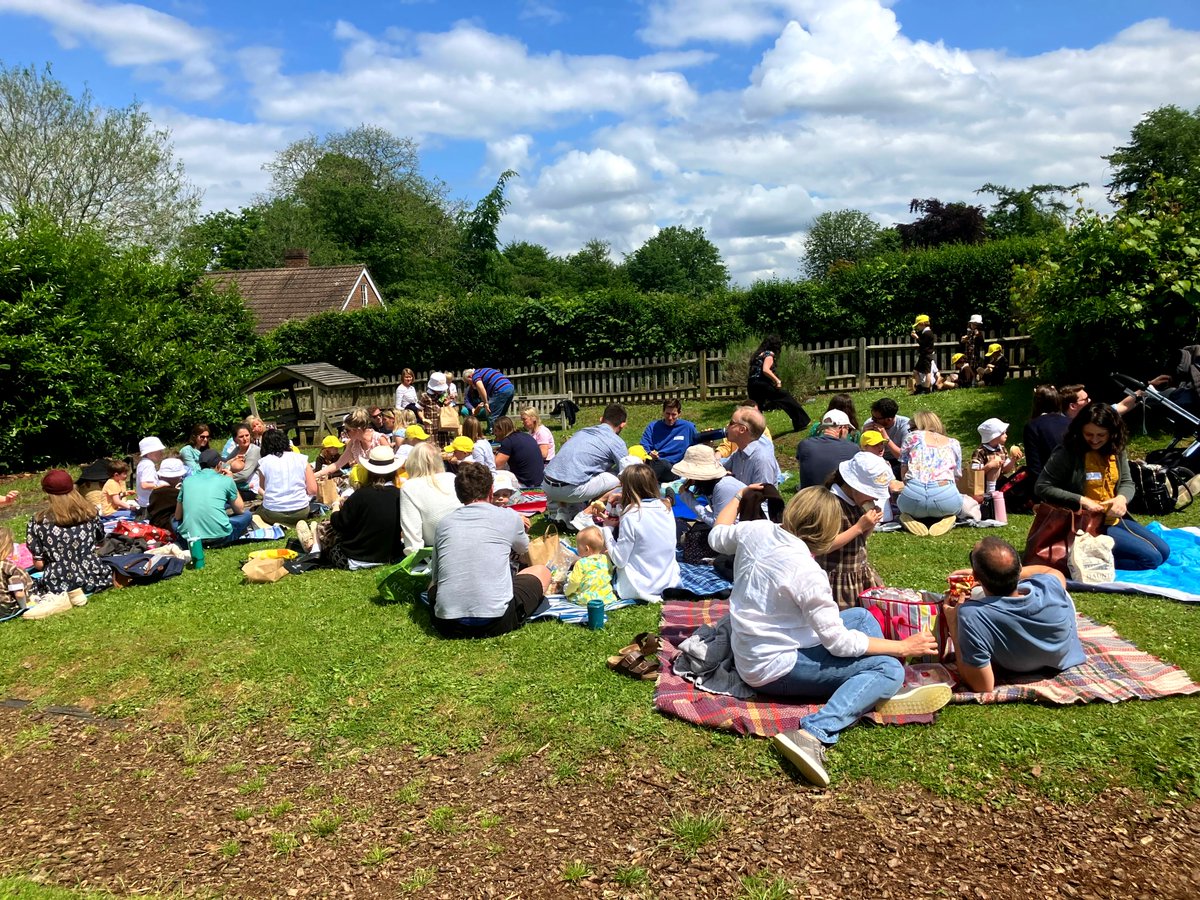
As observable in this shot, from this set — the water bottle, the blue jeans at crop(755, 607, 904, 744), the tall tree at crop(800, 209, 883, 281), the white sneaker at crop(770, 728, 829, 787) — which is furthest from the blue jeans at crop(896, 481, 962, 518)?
the tall tree at crop(800, 209, 883, 281)

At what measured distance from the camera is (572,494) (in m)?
9.23

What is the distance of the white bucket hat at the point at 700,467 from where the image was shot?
8155mm

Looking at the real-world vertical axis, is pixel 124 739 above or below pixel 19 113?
below

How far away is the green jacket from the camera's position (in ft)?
22.8

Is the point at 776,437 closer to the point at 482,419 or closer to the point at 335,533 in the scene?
the point at 482,419

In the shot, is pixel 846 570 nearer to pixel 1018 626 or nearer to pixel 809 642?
pixel 809 642

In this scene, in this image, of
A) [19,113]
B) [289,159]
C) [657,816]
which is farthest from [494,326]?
[289,159]

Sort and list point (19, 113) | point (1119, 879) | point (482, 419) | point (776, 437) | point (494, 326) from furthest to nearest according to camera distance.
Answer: point (19, 113)
point (494, 326)
point (482, 419)
point (776, 437)
point (1119, 879)

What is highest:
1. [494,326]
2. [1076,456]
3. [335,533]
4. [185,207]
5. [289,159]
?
[289,159]

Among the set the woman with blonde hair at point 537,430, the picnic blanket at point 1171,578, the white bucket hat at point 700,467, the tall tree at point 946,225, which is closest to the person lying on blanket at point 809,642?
the picnic blanket at point 1171,578

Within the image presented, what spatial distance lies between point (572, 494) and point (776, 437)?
7.16 meters

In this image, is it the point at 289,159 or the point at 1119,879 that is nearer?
the point at 1119,879

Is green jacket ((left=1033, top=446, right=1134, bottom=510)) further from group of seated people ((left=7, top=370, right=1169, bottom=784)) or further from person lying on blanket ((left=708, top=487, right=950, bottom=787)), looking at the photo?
person lying on blanket ((left=708, top=487, right=950, bottom=787))

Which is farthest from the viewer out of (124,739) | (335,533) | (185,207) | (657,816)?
(185,207)
